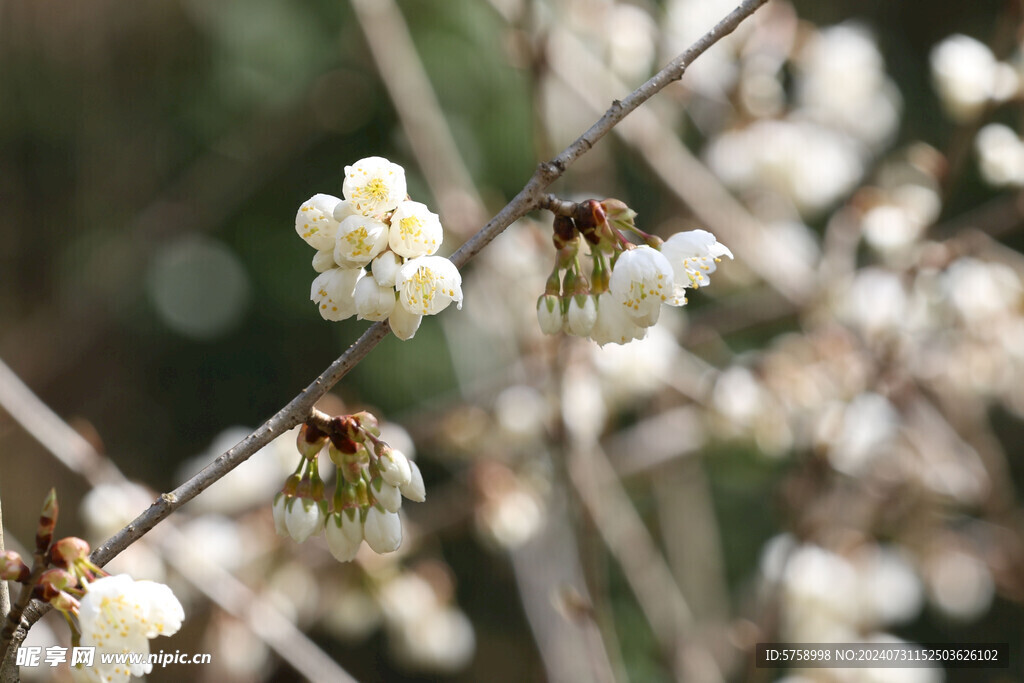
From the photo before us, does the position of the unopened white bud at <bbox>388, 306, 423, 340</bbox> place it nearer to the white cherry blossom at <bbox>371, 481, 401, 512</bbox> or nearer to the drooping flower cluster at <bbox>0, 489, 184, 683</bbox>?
the white cherry blossom at <bbox>371, 481, 401, 512</bbox>

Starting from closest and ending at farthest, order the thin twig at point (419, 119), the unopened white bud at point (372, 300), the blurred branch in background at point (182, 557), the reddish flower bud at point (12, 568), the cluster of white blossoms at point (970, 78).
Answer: the reddish flower bud at point (12, 568) → the unopened white bud at point (372, 300) → the blurred branch in background at point (182, 557) → the cluster of white blossoms at point (970, 78) → the thin twig at point (419, 119)

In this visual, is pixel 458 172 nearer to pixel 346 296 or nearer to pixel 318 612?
pixel 318 612

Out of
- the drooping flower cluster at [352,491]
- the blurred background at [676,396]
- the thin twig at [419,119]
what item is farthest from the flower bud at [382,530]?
the thin twig at [419,119]

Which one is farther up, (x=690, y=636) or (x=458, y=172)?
(x=458, y=172)

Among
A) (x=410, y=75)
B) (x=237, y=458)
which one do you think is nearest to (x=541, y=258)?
(x=410, y=75)

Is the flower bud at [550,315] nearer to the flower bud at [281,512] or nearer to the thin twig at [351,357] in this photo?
the thin twig at [351,357]

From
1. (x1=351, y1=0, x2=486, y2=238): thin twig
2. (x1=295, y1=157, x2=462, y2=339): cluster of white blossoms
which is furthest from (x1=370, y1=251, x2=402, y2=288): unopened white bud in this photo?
(x1=351, y1=0, x2=486, y2=238): thin twig
